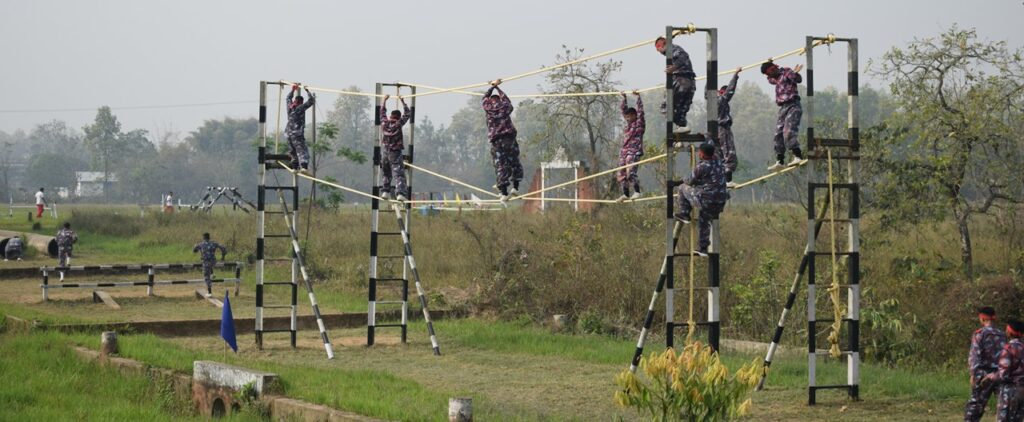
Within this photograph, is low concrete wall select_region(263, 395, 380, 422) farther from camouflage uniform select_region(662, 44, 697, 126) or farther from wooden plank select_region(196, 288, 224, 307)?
wooden plank select_region(196, 288, 224, 307)

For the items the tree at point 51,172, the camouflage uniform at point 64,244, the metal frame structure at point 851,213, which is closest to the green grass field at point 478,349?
the metal frame structure at point 851,213

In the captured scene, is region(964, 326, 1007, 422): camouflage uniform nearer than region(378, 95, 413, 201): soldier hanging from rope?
Yes

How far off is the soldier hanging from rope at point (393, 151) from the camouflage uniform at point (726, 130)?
18.8ft

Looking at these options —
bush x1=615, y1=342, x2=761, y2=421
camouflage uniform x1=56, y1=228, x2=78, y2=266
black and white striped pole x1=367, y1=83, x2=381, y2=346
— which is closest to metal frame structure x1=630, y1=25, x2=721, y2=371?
bush x1=615, y1=342, x2=761, y2=421

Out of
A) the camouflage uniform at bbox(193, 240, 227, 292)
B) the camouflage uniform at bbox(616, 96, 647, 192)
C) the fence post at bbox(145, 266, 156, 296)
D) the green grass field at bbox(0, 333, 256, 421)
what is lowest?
the green grass field at bbox(0, 333, 256, 421)

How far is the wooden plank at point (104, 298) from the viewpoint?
24.7 m

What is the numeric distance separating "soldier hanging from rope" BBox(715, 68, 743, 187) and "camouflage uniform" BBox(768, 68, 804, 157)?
46 cm

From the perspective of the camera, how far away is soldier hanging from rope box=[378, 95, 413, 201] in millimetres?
18938

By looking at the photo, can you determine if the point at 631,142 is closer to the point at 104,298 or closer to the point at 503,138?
the point at 503,138

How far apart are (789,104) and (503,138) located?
14.8ft

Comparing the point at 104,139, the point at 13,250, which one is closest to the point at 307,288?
the point at 13,250

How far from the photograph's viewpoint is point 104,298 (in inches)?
990

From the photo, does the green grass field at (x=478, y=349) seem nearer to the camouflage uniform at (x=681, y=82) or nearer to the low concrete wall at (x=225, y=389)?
the low concrete wall at (x=225, y=389)

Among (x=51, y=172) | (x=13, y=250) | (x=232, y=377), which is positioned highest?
(x=51, y=172)
